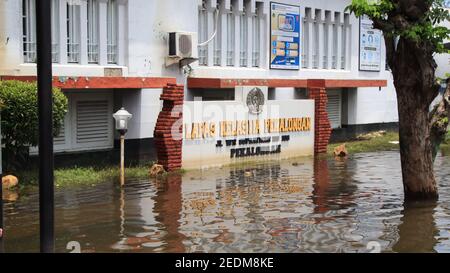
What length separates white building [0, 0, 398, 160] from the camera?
14750mm

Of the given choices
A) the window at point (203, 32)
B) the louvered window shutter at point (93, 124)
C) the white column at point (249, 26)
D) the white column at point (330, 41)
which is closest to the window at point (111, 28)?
the louvered window shutter at point (93, 124)

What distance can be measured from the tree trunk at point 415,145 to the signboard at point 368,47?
49.6 feet

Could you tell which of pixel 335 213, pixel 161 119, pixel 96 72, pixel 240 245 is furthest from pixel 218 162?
pixel 240 245

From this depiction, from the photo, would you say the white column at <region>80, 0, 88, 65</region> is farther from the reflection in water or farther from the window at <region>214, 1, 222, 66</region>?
the reflection in water

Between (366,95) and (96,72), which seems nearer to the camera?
(96,72)

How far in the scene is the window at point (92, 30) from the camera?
1616cm

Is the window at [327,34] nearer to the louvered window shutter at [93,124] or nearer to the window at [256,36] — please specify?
the window at [256,36]

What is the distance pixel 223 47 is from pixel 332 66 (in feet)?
20.6

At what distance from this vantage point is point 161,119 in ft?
51.3

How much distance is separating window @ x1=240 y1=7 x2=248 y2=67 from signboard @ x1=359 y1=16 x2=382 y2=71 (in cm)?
→ 680

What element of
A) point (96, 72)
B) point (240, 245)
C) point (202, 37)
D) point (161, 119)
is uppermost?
point (202, 37)

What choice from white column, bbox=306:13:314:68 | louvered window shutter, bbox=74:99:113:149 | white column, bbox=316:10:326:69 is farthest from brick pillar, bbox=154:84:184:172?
white column, bbox=316:10:326:69

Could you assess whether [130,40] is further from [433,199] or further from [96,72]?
[433,199]

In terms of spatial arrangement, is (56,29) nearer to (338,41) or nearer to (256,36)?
(256,36)
